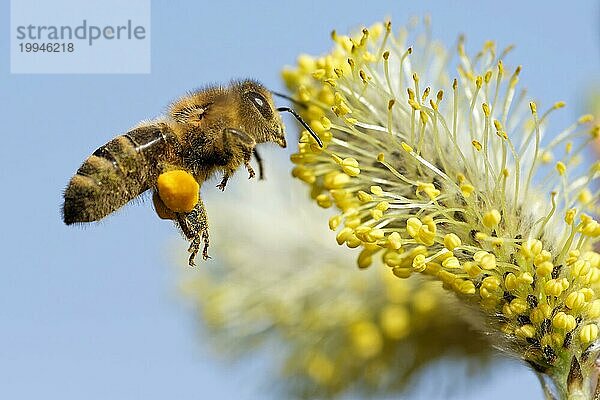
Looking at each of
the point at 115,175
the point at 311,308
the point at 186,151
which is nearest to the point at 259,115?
the point at 186,151

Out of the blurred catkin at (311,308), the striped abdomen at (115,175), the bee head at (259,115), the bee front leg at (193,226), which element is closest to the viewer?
the striped abdomen at (115,175)

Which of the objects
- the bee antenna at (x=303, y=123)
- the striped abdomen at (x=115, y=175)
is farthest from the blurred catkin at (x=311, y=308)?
the striped abdomen at (x=115, y=175)

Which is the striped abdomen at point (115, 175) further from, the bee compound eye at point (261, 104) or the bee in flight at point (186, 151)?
the bee compound eye at point (261, 104)

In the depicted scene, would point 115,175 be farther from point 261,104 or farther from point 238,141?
point 261,104

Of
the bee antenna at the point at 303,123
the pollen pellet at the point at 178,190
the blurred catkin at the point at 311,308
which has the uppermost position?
the bee antenna at the point at 303,123

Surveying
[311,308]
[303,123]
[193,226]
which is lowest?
[311,308]

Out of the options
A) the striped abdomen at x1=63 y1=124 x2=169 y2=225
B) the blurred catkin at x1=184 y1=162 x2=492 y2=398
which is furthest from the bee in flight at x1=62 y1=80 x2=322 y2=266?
the blurred catkin at x1=184 y1=162 x2=492 y2=398

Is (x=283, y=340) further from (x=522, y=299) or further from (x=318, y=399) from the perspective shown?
(x=522, y=299)
